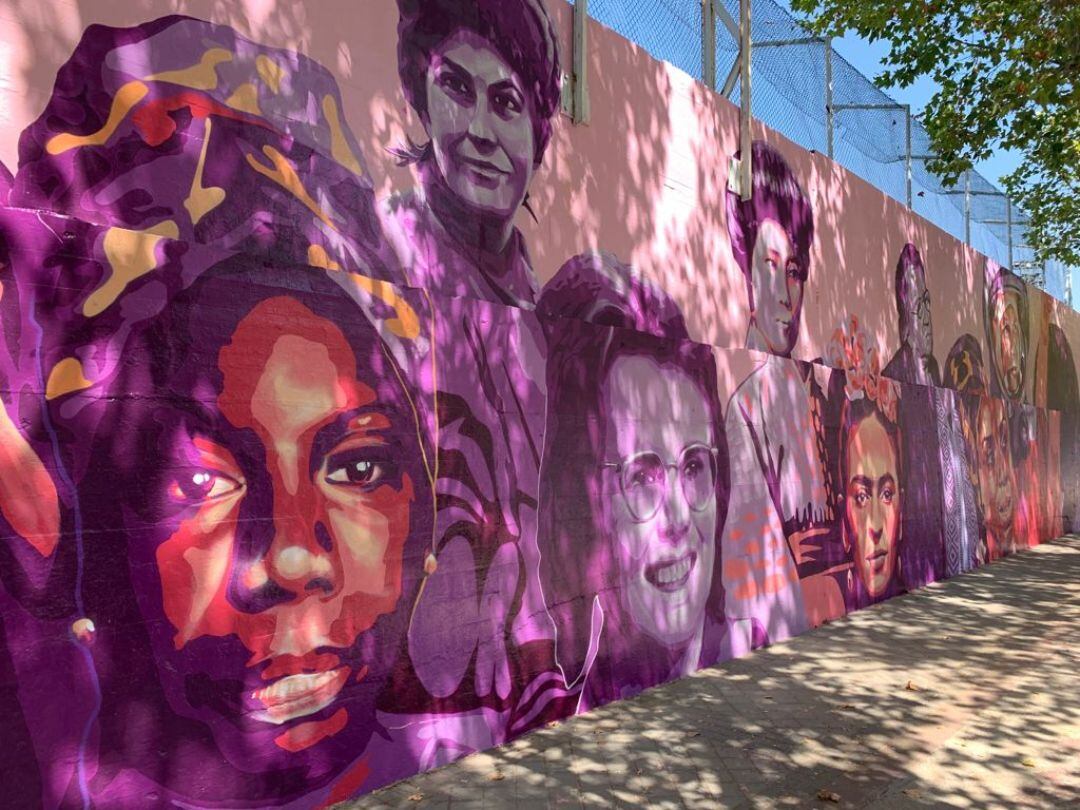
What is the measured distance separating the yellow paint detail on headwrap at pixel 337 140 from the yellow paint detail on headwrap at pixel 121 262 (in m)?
1.05

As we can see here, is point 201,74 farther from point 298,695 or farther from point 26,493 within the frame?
point 298,695

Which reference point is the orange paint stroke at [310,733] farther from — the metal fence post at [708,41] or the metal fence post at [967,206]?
the metal fence post at [967,206]

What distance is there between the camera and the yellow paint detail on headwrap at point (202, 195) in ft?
12.0

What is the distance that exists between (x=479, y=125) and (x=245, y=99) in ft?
4.99

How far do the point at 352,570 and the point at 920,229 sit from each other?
9.81 m

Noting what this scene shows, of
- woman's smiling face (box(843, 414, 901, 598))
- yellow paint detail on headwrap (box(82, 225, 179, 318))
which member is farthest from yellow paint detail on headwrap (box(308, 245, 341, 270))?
woman's smiling face (box(843, 414, 901, 598))

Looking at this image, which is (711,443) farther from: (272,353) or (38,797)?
(38,797)

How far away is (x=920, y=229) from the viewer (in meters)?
11.6

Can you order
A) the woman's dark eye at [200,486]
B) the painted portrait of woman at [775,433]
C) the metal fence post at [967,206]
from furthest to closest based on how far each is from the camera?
the metal fence post at [967,206]
the painted portrait of woman at [775,433]
the woman's dark eye at [200,486]

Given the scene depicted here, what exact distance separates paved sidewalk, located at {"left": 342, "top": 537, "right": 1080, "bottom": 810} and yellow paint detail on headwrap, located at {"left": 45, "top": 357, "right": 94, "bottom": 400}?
2.17m

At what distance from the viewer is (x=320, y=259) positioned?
13.5 ft

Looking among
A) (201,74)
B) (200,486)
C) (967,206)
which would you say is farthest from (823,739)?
(967,206)

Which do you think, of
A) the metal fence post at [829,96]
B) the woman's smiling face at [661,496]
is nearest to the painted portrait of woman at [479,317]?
the woman's smiling face at [661,496]

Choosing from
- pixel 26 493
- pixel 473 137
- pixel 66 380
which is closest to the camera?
pixel 26 493
